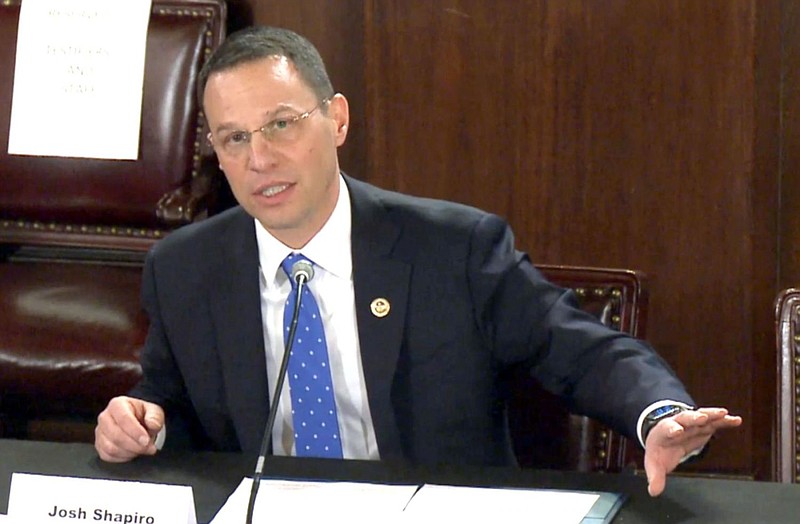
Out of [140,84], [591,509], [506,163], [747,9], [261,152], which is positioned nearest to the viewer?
[591,509]

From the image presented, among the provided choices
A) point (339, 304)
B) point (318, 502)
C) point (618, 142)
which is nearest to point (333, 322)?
point (339, 304)

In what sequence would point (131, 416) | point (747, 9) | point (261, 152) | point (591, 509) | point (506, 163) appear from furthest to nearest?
1. point (506, 163)
2. point (747, 9)
3. point (261, 152)
4. point (131, 416)
5. point (591, 509)

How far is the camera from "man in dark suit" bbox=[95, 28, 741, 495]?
2.12 metres

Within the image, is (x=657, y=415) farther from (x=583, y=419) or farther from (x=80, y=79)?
(x=80, y=79)

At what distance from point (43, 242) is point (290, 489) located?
2.04 m

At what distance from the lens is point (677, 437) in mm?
1629

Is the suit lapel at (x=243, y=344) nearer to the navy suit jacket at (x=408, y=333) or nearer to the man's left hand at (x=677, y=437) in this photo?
the navy suit jacket at (x=408, y=333)

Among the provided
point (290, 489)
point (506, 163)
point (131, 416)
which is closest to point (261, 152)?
point (131, 416)

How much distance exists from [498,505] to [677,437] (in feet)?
0.75

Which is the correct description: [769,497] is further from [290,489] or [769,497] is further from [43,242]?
[43,242]

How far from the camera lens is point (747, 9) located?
2.99m

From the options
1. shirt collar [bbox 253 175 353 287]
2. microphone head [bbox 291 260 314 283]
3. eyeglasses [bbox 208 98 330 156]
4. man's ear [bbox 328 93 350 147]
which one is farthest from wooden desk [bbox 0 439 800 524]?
man's ear [bbox 328 93 350 147]

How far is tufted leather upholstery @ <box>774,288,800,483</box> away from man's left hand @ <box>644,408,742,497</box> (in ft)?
1.10

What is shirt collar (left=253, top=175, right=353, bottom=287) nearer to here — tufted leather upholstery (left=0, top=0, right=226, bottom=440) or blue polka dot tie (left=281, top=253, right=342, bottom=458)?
blue polka dot tie (left=281, top=253, right=342, bottom=458)
